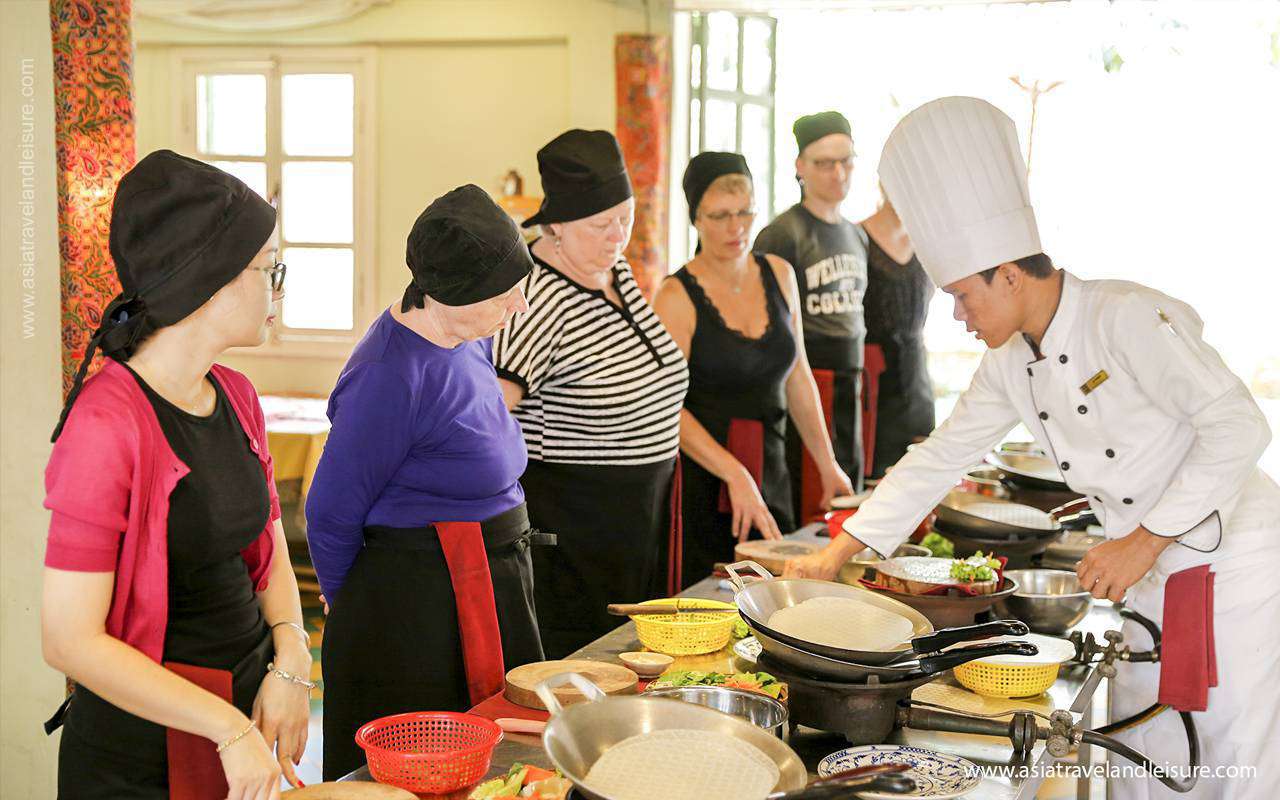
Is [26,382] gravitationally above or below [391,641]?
above

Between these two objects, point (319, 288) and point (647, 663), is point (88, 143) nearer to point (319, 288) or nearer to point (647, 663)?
point (647, 663)

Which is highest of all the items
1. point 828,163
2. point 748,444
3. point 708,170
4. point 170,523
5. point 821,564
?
point 828,163

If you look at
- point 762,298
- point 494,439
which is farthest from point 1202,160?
point 494,439

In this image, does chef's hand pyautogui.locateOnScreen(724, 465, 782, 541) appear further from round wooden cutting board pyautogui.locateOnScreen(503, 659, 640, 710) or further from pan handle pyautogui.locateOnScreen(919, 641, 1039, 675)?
pan handle pyautogui.locateOnScreen(919, 641, 1039, 675)

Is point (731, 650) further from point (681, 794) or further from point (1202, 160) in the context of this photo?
point (1202, 160)

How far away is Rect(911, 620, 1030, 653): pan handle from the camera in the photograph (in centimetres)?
153

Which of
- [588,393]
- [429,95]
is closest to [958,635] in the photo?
[588,393]

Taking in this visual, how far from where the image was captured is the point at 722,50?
5672 millimetres

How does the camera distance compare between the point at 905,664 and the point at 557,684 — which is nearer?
the point at 557,684

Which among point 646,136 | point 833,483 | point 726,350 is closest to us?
point 726,350

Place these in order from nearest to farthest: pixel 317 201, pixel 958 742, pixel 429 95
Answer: pixel 958 742
pixel 429 95
pixel 317 201

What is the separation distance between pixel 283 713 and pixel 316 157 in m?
6.26

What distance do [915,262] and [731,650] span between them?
8.37 ft

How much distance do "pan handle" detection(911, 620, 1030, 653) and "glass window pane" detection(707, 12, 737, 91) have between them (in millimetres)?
4455
